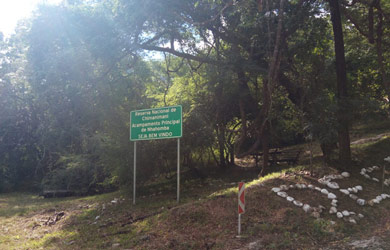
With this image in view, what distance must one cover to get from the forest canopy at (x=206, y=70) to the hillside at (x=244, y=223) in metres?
1.63

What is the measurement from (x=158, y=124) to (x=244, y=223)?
4414mm

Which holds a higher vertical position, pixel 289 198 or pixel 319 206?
pixel 289 198

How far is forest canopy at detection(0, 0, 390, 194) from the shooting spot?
1052 cm

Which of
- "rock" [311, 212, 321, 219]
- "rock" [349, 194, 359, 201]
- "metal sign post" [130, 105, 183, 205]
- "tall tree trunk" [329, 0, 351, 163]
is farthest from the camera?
"tall tree trunk" [329, 0, 351, 163]

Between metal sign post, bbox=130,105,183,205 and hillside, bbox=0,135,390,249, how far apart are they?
1.99 m

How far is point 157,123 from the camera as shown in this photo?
33.9 feet

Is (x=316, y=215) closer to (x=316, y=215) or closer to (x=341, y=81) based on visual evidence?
(x=316, y=215)

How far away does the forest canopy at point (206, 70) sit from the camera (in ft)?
34.5

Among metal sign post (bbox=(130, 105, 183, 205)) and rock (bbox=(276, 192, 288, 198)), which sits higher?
metal sign post (bbox=(130, 105, 183, 205))

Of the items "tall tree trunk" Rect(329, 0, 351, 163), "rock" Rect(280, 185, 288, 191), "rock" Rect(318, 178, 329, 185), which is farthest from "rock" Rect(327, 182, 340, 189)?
"tall tree trunk" Rect(329, 0, 351, 163)

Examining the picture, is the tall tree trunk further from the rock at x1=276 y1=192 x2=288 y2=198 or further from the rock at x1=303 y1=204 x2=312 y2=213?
the rock at x1=303 y1=204 x2=312 y2=213

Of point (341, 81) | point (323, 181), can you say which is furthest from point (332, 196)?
point (341, 81)

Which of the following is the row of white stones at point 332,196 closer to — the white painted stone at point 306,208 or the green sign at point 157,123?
the white painted stone at point 306,208

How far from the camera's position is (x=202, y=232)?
23.2 feet
